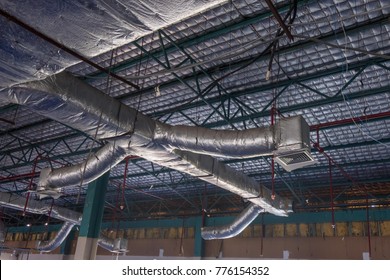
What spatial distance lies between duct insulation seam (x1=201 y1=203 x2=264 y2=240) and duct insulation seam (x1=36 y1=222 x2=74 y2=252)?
317 inches

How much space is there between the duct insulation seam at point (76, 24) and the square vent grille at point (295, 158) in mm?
3223

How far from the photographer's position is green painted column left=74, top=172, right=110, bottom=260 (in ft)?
33.9

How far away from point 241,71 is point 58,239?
52.9ft

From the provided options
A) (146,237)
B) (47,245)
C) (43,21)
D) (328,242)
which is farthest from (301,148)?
(47,245)

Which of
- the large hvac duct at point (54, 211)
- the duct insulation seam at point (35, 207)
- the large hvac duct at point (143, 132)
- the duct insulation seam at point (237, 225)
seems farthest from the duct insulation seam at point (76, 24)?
the duct insulation seam at point (35, 207)

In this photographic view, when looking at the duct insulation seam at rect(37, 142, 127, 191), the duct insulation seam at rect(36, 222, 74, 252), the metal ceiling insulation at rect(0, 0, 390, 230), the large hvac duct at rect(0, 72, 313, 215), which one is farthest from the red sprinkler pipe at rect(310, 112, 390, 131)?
the duct insulation seam at rect(36, 222, 74, 252)

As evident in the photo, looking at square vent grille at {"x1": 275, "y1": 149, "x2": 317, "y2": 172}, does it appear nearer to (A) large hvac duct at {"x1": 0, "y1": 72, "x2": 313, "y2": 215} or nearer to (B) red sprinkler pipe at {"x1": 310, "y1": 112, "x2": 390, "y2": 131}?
(A) large hvac duct at {"x1": 0, "y1": 72, "x2": 313, "y2": 215}

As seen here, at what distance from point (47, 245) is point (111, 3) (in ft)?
65.8

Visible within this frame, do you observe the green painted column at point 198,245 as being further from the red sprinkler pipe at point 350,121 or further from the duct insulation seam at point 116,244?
the red sprinkler pipe at point 350,121

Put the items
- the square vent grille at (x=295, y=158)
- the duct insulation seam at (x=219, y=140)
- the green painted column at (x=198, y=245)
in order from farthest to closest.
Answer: the green painted column at (x=198, y=245) → the duct insulation seam at (x=219, y=140) → the square vent grille at (x=295, y=158)

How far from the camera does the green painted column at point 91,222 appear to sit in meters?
10.3

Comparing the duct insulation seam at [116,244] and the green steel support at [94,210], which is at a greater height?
the green steel support at [94,210]

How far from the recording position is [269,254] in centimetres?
1680
